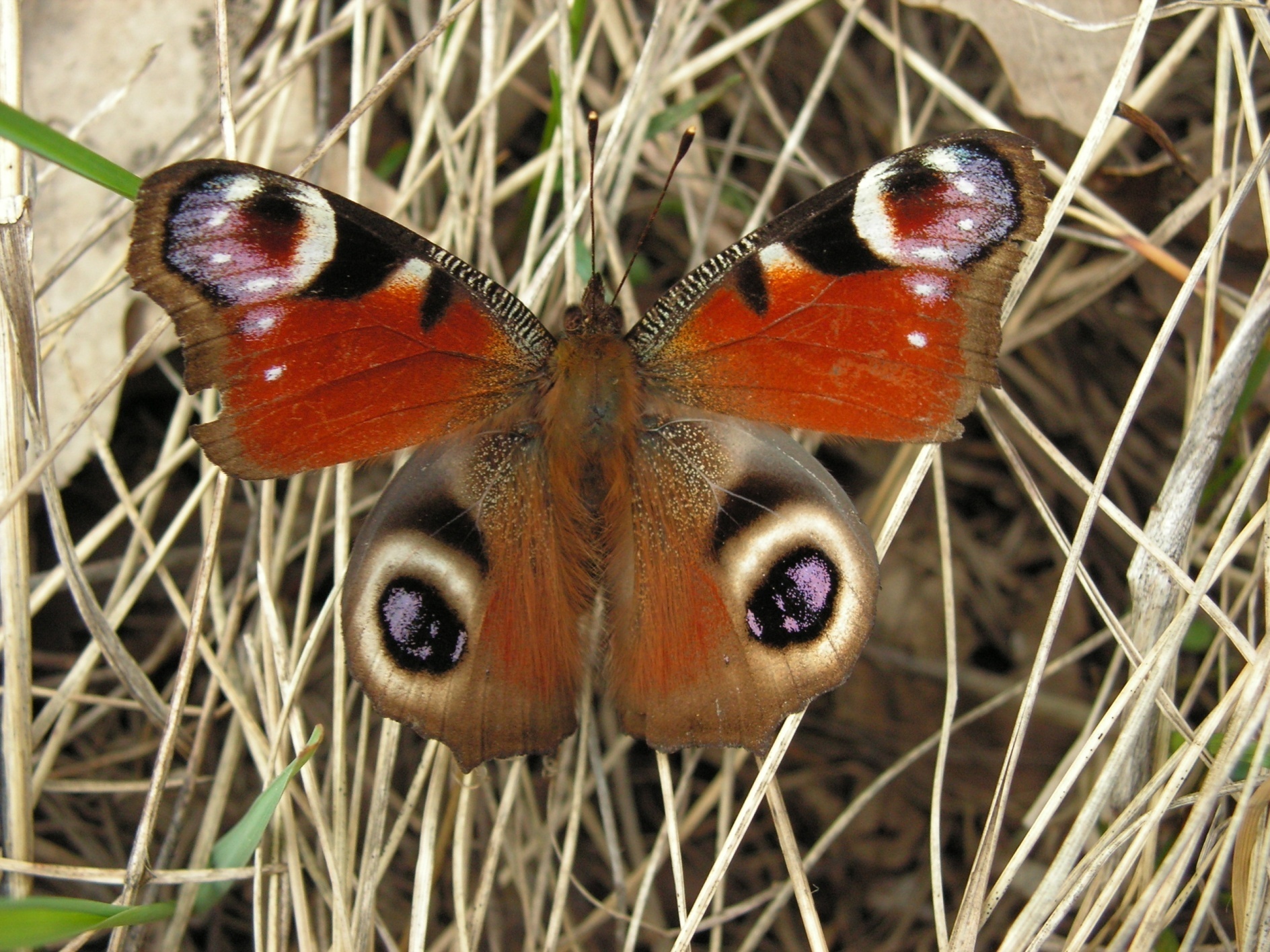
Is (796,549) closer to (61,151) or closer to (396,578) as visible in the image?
(396,578)

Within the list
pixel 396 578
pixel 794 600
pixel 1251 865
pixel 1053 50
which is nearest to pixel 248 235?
pixel 396 578

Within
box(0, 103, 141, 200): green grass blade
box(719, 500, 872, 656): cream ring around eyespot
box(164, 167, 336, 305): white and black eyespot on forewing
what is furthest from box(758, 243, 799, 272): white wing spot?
box(0, 103, 141, 200): green grass blade

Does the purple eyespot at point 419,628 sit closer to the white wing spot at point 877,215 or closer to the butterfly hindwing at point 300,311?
the butterfly hindwing at point 300,311

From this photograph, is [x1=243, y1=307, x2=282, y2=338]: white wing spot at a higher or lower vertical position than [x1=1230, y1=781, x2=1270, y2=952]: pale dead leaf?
higher

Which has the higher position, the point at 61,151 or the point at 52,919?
the point at 61,151

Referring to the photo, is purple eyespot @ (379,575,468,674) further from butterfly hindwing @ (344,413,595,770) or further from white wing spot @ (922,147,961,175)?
white wing spot @ (922,147,961,175)

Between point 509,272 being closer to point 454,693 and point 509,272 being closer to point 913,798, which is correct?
point 454,693
